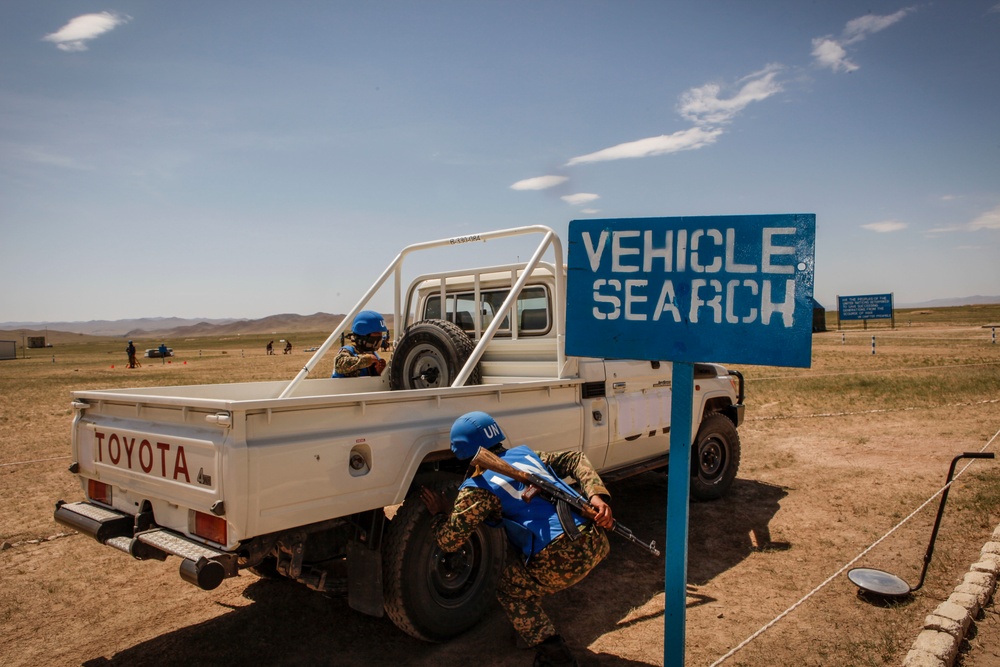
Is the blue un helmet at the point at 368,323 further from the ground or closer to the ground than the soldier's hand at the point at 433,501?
further from the ground

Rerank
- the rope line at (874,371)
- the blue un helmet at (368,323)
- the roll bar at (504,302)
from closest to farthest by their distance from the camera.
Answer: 1. the roll bar at (504,302)
2. the blue un helmet at (368,323)
3. the rope line at (874,371)

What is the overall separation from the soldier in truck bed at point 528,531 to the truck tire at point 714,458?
3343 mm

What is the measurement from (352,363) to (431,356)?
1025mm

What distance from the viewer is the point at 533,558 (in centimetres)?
322

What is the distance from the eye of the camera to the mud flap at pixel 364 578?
3.49 meters

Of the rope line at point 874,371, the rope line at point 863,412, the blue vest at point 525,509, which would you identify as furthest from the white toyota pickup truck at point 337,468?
the rope line at point 874,371

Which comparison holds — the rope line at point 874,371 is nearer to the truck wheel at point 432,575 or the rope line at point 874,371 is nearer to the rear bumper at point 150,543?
the truck wheel at point 432,575

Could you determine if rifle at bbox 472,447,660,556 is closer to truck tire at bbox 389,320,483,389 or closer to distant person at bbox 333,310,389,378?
truck tire at bbox 389,320,483,389

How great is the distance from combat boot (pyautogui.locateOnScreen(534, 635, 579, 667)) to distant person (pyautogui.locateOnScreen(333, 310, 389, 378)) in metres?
3.22

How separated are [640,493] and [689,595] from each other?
262cm

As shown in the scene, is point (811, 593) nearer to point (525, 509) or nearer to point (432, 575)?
point (525, 509)

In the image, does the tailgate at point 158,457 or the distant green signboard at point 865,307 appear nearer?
the tailgate at point 158,457

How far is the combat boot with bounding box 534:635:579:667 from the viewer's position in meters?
3.29

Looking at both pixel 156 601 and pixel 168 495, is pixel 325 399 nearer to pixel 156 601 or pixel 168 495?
pixel 168 495
